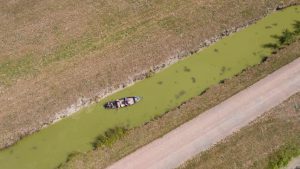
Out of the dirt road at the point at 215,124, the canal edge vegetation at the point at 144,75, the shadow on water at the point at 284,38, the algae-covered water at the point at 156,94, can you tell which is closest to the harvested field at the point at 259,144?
the dirt road at the point at 215,124

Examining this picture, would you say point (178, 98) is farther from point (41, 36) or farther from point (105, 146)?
point (41, 36)

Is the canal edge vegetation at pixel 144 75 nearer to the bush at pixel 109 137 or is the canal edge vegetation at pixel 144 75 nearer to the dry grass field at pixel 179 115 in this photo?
the bush at pixel 109 137

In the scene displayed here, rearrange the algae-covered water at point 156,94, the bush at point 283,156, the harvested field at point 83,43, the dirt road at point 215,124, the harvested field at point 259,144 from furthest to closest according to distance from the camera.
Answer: the harvested field at point 83,43
the algae-covered water at point 156,94
the dirt road at point 215,124
the harvested field at point 259,144
the bush at point 283,156

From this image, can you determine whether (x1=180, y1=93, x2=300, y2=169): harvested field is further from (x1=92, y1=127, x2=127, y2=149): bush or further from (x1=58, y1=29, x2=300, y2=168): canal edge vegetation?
(x1=92, y1=127, x2=127, y2=149): bush

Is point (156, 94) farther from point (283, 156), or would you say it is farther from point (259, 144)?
point (283, 156)

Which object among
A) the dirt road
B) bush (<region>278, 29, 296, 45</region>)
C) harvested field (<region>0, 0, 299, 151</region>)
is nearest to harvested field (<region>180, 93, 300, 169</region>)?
the dirt road

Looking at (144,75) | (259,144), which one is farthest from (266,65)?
(144,75)

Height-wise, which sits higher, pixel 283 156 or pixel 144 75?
pixel 144 75
